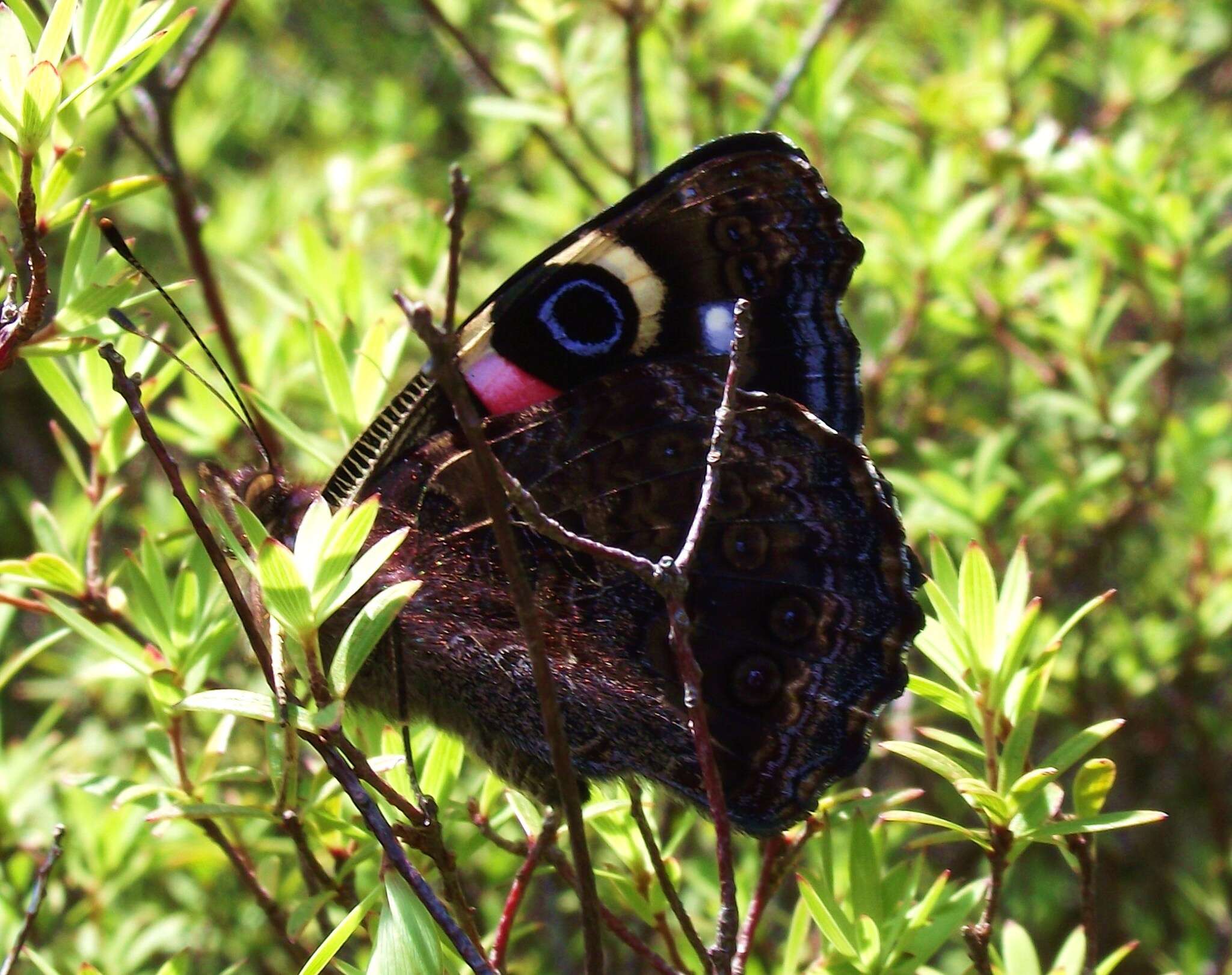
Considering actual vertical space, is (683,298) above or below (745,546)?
above

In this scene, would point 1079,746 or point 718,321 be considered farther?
point 718,321

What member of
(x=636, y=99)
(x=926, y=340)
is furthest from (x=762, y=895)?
(x=926, y=340)

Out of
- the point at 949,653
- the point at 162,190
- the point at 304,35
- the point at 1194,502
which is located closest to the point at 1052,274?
the point at 1194,502

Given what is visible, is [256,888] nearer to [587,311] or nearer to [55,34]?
[587,311]

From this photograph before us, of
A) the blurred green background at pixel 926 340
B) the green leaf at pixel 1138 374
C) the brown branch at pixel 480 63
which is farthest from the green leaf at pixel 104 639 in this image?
the green leaf at pixel 1138 374

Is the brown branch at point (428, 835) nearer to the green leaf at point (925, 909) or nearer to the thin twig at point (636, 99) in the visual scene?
the green leaf at point (925, 909)

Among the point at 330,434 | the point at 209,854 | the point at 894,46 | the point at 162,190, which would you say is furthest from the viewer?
the point at 894,46

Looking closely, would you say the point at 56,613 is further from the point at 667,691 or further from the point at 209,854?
the point at 667,691
